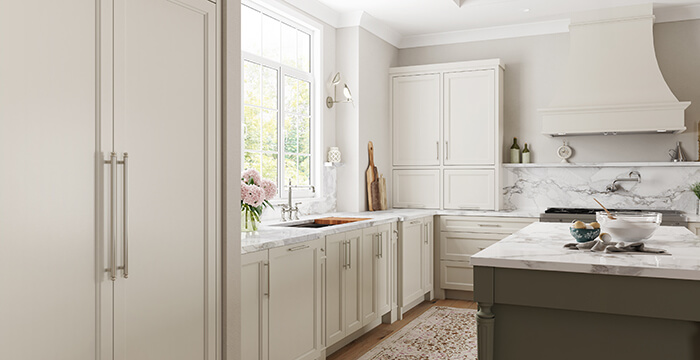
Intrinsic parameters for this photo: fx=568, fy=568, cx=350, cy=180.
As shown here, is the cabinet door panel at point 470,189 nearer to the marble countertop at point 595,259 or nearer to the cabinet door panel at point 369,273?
the cabinet door panel at point 369,273

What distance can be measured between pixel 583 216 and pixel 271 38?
9.71 feet

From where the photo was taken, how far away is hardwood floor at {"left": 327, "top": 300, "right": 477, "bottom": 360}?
3.88 metres

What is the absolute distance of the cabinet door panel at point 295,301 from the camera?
9.82 ft

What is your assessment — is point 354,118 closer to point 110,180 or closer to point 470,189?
point 470,189

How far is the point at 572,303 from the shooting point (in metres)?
2.23

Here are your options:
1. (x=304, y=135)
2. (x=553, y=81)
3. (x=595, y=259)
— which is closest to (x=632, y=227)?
(x=595, y=259)

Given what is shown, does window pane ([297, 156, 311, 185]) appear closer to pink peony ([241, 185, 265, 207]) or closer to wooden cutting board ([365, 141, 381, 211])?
wooden cutting board ([365, 141, 381, 211])

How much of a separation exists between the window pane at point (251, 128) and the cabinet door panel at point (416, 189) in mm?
2085

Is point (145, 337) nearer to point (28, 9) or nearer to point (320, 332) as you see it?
point (28, 9)

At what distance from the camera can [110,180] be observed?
1874 mm


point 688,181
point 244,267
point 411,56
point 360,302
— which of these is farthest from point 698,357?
point 411,56

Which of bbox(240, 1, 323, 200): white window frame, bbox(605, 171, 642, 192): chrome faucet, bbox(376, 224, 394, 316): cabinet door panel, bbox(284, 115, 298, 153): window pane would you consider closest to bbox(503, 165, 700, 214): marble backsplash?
bbox(605, 171, 642, 192): chrome faucet

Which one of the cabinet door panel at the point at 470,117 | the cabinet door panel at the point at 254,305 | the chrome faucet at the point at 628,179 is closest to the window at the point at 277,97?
the cabinet door panel at the point at 254,305

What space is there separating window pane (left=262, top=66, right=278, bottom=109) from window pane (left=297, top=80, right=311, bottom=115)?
37 centimetres
